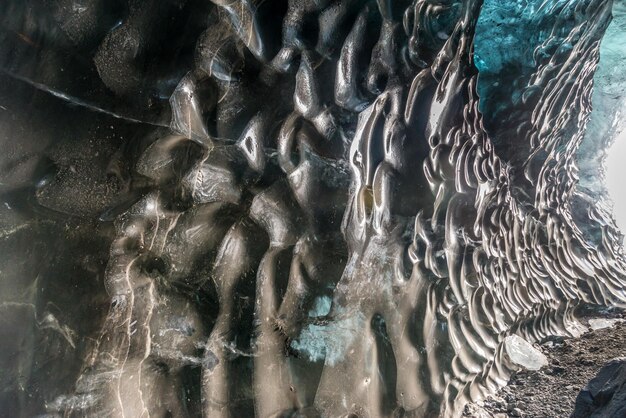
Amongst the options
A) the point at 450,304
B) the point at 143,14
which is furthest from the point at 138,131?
the point at 450,304

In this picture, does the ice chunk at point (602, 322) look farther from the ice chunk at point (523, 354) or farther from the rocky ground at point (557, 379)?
the ice chunk at point (523, 354)

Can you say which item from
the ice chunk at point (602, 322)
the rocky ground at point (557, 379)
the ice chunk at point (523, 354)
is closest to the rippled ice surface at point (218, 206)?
the rocky ground at point (557, 379)

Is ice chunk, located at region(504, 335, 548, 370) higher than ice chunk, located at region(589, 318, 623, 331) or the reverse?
the reverse

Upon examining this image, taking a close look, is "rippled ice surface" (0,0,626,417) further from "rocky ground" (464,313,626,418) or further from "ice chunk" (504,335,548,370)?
"ice chunk" (504,335,548,370)

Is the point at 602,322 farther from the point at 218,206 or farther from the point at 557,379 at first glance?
the point at 218,206

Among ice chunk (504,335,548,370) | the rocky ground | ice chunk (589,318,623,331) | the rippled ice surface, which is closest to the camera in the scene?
the rippled ice surface

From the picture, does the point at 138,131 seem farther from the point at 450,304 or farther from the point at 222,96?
the point at 450,304

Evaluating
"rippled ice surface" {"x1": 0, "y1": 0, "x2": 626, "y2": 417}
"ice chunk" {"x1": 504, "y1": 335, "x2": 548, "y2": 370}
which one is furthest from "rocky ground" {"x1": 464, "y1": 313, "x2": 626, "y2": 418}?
"rippled ice surface" {"x1": 0, "y1": 0, "x2": 626, "y2": 417}

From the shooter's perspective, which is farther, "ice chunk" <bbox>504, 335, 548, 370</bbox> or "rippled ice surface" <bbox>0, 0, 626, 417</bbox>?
"ice chunk" <bbox>504, 335, 548, 370</bbox>
